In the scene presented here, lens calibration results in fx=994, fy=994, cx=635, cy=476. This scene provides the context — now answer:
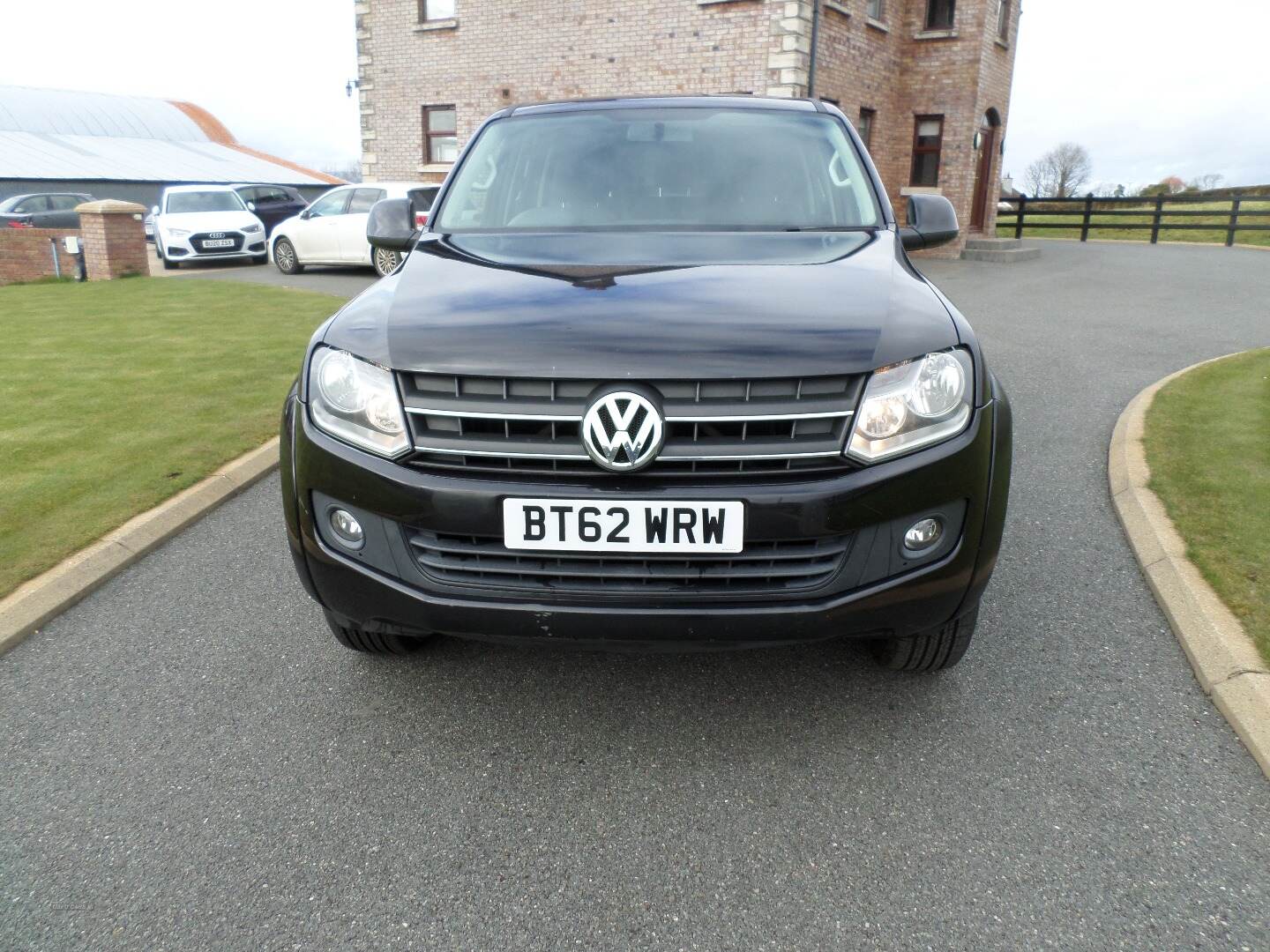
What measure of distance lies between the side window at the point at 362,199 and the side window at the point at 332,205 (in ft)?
0.44

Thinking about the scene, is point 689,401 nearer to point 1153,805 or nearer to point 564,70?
point 1153,805

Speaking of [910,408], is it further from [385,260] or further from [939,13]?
[939,13]

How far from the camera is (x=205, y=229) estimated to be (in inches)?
752

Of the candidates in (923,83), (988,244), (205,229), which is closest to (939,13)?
(923,83)

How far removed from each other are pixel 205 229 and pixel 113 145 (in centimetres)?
3703

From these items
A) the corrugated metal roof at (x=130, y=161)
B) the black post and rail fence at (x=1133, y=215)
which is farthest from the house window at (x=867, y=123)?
the corrugated metal roof at (x=130, y=161)

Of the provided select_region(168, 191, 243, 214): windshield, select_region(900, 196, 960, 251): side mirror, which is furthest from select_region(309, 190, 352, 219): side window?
select_region(900, 196, 960, 251): side mirror

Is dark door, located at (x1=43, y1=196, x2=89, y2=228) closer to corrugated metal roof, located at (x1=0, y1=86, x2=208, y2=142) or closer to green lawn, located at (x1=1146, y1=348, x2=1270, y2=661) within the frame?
corrugated metal roof, located at (x1=0, y1=86, x2=208, y2=142)

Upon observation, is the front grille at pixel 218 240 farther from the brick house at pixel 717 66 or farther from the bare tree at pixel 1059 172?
the bare tree at pixel 1059 172

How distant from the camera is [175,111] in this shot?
2291 inches

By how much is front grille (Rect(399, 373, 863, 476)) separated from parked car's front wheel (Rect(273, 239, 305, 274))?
53.8 feet

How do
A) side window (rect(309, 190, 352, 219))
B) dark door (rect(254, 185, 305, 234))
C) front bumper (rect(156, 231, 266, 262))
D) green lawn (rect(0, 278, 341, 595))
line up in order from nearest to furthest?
1. green lawn (rect(0, 278, 341, 595))
2. side window (rect(309, 190, 352, 219))
3. front bumper (rect(156, 231, 266, 262))
4. dark door (rect(254, 185, 305, 234))

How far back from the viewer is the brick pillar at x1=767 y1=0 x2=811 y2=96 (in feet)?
60.3

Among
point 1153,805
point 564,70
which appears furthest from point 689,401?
point 564,70
